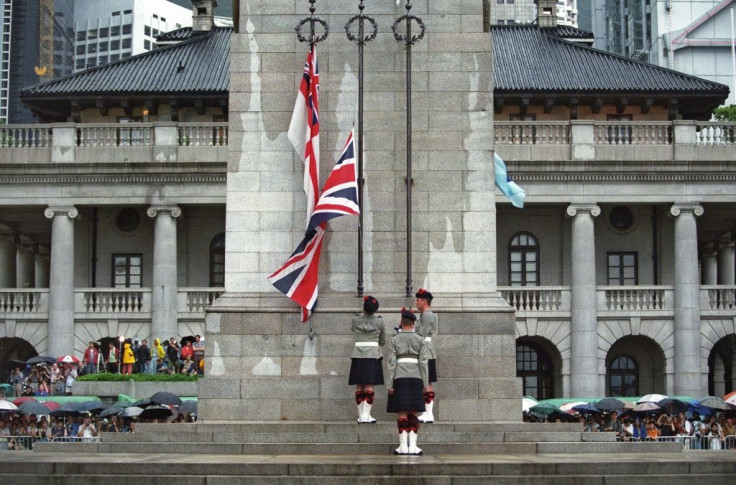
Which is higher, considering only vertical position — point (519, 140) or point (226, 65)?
point (226, 65)

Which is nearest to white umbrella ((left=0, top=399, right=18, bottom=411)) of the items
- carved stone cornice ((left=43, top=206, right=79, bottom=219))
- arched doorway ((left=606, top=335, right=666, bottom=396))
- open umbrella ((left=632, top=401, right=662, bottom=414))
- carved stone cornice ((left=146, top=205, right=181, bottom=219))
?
open umbrella ((left=632, top=401, right=662, bottom=414))

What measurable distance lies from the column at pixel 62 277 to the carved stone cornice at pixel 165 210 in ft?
11.0

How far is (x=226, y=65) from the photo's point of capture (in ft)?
253

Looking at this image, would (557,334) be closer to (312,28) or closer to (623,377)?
(623,377)

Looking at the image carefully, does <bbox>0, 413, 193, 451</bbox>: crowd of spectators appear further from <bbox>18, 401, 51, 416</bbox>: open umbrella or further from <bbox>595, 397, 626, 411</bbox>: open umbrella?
<bbox>595, 397, 626, 411</bbox>: open umbrella

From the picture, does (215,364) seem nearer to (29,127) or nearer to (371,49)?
(371,49)

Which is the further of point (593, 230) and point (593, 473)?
point (593, 230)

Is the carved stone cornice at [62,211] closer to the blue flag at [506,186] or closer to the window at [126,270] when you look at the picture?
the window at [126,270]

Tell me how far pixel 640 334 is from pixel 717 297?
12.5 feet

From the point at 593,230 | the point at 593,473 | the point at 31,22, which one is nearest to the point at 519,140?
the point at 593,230

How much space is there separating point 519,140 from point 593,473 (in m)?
46.1

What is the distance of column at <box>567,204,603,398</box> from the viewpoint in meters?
68.8

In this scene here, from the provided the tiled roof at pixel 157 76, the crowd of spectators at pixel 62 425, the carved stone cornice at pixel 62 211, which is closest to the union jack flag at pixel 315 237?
the crowd of spectators at pixel 62 425

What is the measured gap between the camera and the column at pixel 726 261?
77250 millimetres
